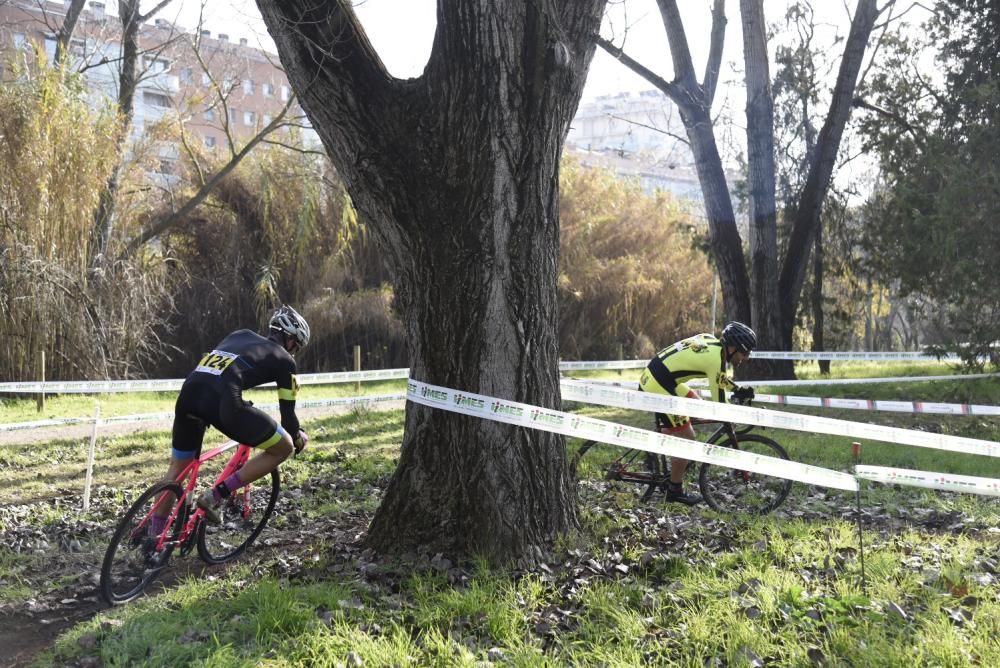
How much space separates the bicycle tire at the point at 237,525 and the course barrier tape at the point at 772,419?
2586mm

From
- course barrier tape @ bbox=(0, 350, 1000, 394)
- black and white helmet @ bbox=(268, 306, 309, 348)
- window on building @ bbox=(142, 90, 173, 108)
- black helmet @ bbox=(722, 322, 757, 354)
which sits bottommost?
course barrier tape @ bbox=(0, 350, 1000, 394)

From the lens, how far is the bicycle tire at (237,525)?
20.0 ft

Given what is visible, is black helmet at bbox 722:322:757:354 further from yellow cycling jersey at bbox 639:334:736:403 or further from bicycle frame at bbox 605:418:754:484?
bicycle frame at bbox 605:418:754:484

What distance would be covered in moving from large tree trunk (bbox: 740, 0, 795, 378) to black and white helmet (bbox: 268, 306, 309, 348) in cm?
1161

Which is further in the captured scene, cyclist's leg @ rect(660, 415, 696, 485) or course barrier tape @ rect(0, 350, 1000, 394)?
course barrier tape @ rect(0, 350, 1000, 394)

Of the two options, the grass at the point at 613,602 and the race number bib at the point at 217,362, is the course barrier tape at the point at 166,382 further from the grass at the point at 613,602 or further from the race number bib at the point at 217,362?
the grass at the point at 613,602

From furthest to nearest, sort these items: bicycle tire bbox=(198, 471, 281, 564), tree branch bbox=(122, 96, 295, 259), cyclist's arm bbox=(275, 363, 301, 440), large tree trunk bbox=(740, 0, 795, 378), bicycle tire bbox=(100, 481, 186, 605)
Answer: tree branch bbox=(122, 96, 295, 259) < large tree trunk bbox=(740, 0, 795, 378) < bicycle tire bbox=(198, 471, 281, 564) < cyclist's arm bbox=(275, 363, 301, 440) < bicycle tire bbox=(100, 481, 186, 605)

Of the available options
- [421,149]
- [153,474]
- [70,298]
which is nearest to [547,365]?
[421,149]

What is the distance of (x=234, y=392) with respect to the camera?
18.6 feet

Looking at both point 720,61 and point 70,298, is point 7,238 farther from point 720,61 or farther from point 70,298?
point 720,61

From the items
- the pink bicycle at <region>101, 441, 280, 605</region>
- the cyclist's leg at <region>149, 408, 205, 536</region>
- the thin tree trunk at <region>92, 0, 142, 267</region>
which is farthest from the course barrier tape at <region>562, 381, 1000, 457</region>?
the thin tree trunk at <region>92, 0, 142, 267</region>

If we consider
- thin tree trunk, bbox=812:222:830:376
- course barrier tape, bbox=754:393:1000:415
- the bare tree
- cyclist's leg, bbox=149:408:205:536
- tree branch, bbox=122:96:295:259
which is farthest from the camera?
thin tree trunk, bbox=812:222:830:376

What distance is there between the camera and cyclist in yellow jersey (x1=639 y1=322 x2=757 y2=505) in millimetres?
7504

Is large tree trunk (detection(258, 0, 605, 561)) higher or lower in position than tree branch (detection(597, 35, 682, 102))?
lower
